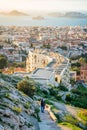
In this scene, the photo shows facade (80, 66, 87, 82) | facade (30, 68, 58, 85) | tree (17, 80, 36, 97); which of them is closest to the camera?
tree (17, 80, 36, 97)

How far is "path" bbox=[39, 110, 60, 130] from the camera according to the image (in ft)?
34.3

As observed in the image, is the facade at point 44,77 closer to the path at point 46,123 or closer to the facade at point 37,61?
the facade at point 37,61

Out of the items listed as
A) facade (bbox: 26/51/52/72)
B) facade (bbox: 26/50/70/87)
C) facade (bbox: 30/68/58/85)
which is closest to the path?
facade (bbox: 30/68/58/85)

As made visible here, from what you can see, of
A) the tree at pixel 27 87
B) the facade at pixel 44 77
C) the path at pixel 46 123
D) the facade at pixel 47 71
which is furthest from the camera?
the facade at pixel 47 71

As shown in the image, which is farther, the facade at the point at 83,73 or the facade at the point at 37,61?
the facade at the point at 83,73

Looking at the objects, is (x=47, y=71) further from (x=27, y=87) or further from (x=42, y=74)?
(x=27, y=87)

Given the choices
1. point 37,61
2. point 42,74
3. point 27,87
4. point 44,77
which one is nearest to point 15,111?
point 27,87

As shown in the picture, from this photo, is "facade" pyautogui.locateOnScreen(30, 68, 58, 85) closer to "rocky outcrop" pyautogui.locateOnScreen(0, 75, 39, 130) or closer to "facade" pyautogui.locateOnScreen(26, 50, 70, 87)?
"facade" pyautogui.locateOnScreen(26, 50, 70, 87)

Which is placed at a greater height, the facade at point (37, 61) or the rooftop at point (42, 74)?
the rooftop at point (42, 74)

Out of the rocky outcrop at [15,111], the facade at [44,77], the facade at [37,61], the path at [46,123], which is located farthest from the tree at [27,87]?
the facade at [37,61]

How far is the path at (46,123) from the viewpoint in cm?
1046

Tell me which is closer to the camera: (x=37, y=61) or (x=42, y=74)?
(x=42, y=74)

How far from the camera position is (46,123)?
10.9 m

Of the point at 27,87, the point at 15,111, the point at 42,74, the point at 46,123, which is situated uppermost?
the point at 15,111
